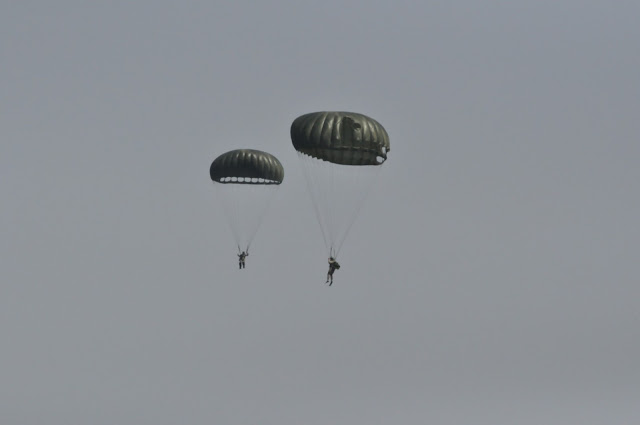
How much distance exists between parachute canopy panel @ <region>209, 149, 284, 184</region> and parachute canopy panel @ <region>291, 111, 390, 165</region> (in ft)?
42.1

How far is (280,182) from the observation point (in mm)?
76812

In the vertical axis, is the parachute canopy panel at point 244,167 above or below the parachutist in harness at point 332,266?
above

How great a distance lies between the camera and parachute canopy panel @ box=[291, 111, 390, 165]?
5994 centimetres

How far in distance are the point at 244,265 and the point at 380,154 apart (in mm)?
20499

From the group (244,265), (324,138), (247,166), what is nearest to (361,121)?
(324,138)

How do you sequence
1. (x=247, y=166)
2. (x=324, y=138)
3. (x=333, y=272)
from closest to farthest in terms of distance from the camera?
(x=324, y=138)
(x=333, y=272)
(x=247, y=166)

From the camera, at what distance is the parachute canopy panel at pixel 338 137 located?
5994 centimetres

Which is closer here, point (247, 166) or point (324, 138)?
point (324, 138)

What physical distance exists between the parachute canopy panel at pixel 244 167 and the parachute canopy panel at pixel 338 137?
42.1 feet

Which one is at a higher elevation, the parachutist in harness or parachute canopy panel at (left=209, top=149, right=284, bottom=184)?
parachute canopy panel at (left=209, top=149, right=284, bottom=184)

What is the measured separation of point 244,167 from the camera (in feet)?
242

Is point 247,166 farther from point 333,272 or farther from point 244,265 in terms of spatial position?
point 333,272

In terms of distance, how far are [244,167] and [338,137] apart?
15.2m

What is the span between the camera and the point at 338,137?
59969 millimetres
